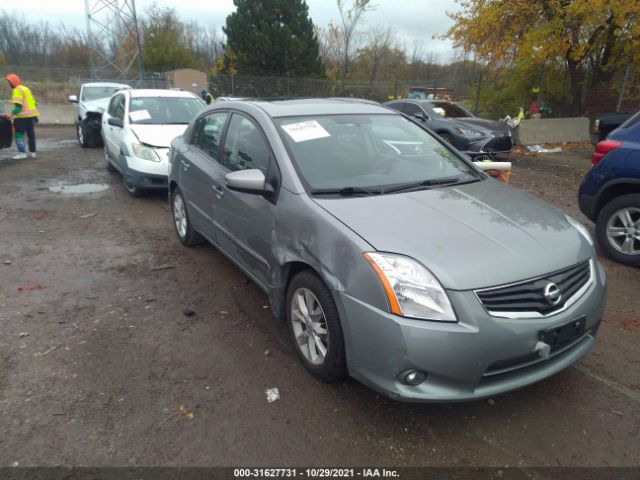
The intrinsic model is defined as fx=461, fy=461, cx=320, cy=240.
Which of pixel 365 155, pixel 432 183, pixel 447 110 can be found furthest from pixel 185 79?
pixel 432 183

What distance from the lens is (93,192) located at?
8055 millimetres

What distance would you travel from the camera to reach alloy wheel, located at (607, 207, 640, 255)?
471cm

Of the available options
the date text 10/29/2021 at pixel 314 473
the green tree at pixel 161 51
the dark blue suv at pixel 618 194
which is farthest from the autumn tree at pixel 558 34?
the green tree at pixel 161 51

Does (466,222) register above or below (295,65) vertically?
below

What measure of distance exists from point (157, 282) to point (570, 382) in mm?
3566

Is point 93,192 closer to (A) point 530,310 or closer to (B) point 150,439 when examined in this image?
(B) point 150,439

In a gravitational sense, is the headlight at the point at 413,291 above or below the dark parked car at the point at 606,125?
below

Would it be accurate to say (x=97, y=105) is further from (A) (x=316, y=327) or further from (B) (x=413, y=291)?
(B) (x=413, y=291)

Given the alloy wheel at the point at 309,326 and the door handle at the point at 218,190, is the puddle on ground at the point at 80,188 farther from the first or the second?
the alloy wheel at the point at 309,326

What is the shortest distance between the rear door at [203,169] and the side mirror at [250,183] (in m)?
0.94

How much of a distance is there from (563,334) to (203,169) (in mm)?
3259

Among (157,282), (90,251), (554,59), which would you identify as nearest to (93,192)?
(90,251)

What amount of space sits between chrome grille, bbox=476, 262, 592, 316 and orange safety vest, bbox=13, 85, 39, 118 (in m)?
11.5

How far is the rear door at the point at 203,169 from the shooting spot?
13.9 feet
